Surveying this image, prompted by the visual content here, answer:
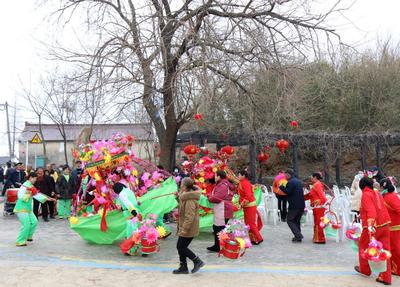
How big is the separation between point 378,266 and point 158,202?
4.62 metres

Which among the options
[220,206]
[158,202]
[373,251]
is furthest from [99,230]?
[373,251]

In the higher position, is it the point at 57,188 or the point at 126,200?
the point at 126,200

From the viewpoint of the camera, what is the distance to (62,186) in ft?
44.5

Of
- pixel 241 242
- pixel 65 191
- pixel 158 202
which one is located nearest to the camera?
pixel 241 242

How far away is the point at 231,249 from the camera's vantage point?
7.85 metres

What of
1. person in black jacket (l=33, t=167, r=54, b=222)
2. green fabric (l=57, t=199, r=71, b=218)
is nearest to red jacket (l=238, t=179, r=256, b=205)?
person in black jacket (l=33, t=167, r=54, b=222)

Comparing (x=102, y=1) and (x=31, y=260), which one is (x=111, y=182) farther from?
(x=102, y=1)

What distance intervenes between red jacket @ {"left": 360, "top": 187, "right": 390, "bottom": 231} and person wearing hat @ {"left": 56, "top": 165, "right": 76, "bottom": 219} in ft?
31.6

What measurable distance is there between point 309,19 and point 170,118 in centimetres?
509

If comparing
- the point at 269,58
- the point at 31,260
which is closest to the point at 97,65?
the point at 269,58

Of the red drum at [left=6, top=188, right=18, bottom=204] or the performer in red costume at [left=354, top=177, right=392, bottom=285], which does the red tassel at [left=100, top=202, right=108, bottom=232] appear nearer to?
the performer in red costume at [left=354, top=177, right=392, bottom=285]

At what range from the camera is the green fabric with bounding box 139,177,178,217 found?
900 centimetres

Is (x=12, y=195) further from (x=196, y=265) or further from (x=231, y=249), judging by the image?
(x=196, y=265)

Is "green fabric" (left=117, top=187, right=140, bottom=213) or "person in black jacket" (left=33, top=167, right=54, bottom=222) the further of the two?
"person in black jacket" (left=33, top=167, right=54, bottom=222)
